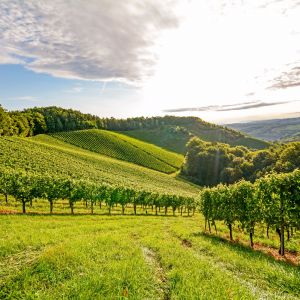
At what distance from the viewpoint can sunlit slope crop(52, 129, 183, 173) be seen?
174m

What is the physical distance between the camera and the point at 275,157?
461 feet

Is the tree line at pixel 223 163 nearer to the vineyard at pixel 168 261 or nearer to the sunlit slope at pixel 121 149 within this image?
the sunlit slope at pixel 121 149

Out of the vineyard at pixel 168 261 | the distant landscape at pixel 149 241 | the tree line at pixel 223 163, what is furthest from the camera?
the tree line at pixel 223 163

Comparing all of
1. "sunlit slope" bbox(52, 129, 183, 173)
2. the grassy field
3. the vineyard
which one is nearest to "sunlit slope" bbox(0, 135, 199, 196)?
"sunlit slope" bbox(52, 129, 183, 173)

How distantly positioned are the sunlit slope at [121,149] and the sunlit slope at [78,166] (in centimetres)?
2763

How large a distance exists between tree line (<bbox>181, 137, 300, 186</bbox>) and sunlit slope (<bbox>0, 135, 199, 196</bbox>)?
767 inches

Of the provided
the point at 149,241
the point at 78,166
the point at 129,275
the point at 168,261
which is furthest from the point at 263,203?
the point at 78,166

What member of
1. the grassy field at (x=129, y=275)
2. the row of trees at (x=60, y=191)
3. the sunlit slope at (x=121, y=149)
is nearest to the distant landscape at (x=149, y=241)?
the grassy field at (x=129, y=275)

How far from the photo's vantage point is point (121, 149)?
601ft

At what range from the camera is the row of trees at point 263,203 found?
103 feet

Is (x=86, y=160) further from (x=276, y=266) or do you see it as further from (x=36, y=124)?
(x=276, y=266)

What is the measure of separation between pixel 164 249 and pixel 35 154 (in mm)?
97244

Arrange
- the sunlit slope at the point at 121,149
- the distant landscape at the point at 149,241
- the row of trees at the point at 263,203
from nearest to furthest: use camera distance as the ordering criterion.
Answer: the distant landscape at the point at 149,241 < the row of trees at the point at 263,203 < the sunlit slope at the point at 121,149

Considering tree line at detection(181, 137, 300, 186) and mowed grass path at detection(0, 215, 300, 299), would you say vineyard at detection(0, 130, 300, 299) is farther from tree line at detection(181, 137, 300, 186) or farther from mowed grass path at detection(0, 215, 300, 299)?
tree line at detection(181, 137, 300, 186)
